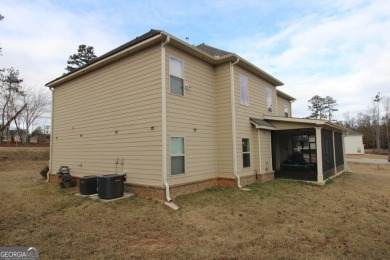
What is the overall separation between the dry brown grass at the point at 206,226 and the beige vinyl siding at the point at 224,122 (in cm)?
117

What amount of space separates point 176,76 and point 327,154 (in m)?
10.0

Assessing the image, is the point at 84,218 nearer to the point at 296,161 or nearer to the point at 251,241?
the point at 251,241

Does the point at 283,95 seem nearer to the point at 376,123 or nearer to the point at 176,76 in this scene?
the point at 176,76

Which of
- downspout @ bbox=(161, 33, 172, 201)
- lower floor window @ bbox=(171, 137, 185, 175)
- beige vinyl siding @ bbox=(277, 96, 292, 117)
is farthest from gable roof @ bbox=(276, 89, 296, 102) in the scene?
downspout @ bbox=(161, 33, 172, 201)

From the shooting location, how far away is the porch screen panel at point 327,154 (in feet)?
43.0

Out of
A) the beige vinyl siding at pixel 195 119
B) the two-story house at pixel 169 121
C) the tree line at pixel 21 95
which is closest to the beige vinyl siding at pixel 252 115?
the two-story house at pixel 169 121

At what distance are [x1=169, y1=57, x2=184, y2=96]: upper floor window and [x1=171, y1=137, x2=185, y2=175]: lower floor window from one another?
69.2 inches

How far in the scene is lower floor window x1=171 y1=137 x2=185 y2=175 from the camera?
28.1 ft

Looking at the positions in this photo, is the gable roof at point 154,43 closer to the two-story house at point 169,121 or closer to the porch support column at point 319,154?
the two-story house at point 169,121

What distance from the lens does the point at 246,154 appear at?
1142cm

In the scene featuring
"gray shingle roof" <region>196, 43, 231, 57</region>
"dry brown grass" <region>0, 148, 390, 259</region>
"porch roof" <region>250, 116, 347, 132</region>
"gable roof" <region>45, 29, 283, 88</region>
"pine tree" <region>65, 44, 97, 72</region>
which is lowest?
"dry brown grass" <region>0, 148, 390, 259</region>

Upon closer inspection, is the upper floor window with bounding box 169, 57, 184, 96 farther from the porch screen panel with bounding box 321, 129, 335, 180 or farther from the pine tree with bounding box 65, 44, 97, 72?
the pine tree with bounding box 65, 44, 97, 72

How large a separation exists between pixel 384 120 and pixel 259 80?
Answer: 2250 inches

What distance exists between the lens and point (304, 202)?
27.9 feet
